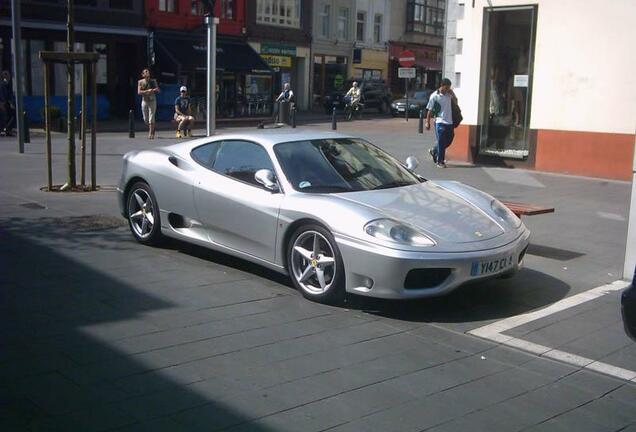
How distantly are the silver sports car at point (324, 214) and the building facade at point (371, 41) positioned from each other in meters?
41.6

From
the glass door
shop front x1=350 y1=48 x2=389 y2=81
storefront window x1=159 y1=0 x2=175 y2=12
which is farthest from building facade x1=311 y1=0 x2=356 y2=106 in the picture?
the glass door

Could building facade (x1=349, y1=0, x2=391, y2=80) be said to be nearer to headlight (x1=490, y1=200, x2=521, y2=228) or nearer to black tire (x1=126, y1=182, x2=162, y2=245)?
black tire (x1=126, y1=182, x2=162, y2=245)

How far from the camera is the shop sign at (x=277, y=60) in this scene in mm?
41125

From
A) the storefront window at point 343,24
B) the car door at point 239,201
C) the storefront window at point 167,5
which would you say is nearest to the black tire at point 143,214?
the car door at point 239,201

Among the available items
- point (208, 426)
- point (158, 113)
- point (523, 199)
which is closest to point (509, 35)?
point (523, 199)

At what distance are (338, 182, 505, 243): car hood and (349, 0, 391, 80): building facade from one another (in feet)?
139

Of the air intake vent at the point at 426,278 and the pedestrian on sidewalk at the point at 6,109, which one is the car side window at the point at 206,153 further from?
the pedestrian on sidewalk at the point at 6,109

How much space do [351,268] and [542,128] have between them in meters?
10.8

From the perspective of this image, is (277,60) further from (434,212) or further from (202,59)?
(434,212)

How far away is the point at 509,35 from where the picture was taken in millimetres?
16250

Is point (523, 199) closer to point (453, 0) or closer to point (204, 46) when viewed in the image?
point (453, 0)

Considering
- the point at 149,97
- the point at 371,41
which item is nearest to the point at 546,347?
the point at 149,97

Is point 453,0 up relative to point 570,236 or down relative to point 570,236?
up

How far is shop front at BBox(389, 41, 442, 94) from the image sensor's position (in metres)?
53.2
